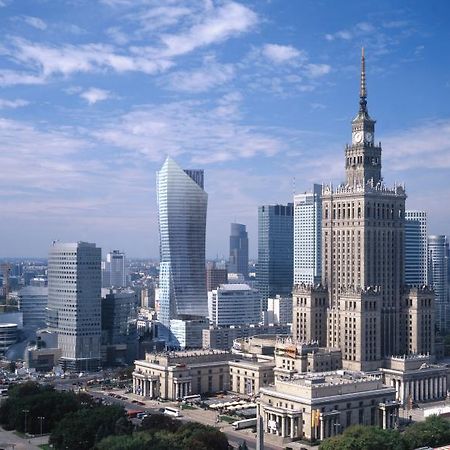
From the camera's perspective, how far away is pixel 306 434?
4749 inches

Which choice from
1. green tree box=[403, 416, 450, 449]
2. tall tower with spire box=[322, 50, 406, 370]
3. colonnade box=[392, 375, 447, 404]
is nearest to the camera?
green tree box=[403, 416, 450, 449]

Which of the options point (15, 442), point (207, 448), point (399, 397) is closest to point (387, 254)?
point (399, 397)

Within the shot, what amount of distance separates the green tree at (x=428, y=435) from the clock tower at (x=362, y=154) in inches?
2483

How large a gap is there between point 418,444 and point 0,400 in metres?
83.5

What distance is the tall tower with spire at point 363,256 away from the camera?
15262 cm

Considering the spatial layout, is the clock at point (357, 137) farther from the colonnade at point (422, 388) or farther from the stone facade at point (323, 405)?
the stone facade at point (323, 405)

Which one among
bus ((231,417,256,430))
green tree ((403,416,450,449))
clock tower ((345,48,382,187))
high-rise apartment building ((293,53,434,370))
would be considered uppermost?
clock tower ((345,48,382,187))

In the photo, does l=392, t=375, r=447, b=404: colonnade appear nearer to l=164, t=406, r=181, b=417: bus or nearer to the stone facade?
the stone facade

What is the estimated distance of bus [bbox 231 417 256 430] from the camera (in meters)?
126

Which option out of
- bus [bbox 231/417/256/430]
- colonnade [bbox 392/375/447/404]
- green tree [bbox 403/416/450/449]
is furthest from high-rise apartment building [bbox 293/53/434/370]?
green tree [bbox 403/416/450/449]

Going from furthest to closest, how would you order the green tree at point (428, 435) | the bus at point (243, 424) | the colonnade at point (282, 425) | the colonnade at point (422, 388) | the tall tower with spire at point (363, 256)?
the tall tower with spire at point (363, 256)
the colonnade at point (422, 388)
the bus at point (243, 424)
the colonnade at point (282, 425)
the green tree at point (428, 435)

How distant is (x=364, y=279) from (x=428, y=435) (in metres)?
51.1

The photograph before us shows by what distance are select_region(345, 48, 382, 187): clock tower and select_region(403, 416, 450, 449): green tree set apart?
63.1 metres

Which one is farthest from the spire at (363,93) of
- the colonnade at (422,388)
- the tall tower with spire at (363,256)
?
the colonnade at (422,388)
